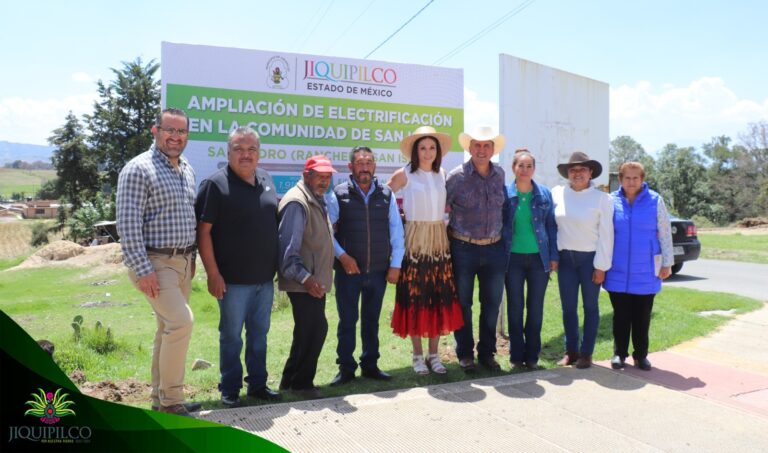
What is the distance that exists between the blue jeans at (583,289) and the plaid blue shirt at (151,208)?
10.3ft

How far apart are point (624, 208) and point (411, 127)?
269cm

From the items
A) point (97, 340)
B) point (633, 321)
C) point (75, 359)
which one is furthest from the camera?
point (97, 340)

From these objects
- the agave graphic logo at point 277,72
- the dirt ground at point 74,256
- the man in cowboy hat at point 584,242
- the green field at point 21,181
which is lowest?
the dirt ground at point 74,256

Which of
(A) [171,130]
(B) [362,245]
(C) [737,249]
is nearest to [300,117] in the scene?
(B) [362,245]

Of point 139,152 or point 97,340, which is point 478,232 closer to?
point 97,340

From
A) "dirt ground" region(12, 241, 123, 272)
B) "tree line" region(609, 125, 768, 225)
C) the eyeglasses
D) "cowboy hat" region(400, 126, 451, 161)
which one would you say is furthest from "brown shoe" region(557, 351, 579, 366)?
"tree line" region(609, 125, 768, 225)

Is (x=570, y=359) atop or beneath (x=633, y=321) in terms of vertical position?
beneath

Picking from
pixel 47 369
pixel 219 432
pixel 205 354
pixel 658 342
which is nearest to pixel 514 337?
pixel 658 342

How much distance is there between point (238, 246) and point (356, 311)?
46.3 inches

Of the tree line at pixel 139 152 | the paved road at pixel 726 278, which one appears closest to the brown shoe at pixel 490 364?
the paved road at pixel 726 278

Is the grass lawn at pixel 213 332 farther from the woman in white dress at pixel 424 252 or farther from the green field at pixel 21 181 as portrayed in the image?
the green field at pixel 21 181

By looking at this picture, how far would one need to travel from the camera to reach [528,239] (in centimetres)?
485

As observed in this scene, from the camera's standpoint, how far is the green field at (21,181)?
5743 inches

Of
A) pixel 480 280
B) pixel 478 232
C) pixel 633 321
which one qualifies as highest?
pixel 478 232
